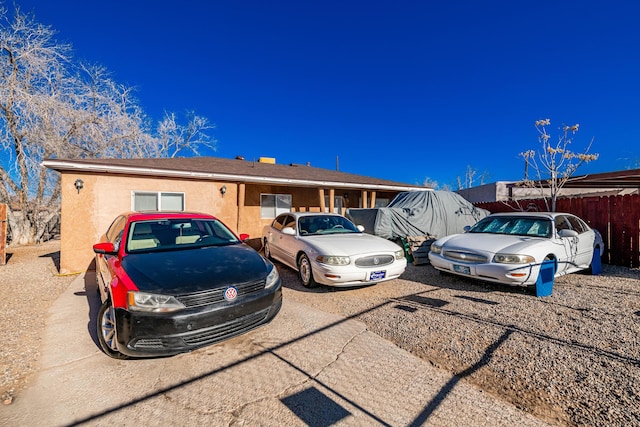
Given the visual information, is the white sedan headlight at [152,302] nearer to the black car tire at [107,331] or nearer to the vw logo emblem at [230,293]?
the vw logo emblem at [230,293]

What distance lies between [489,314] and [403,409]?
8.80 ft

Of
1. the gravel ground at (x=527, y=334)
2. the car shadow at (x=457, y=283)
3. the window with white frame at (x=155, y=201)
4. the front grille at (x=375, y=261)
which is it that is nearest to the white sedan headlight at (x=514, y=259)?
the gravel ground at (x=527, y=334)

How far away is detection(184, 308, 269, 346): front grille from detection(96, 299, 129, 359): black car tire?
90 centimetres

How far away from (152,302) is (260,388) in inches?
52.4

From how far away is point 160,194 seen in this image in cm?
859

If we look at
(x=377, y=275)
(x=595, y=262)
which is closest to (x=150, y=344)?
(x=377, y=275)

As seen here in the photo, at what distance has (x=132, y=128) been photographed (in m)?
19.6

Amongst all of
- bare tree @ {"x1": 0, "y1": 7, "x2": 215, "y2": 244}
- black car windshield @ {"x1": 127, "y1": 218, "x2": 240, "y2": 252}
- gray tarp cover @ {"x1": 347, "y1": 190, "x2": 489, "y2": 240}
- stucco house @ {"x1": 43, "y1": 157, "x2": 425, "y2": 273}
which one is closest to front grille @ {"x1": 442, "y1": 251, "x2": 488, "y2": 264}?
gray tarp cover @ {"x1": 347, "y1": 190, "x2": 489, "y2": 240}

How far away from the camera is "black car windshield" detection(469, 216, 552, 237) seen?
5850 mm

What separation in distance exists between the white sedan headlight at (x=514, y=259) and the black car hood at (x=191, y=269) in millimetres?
4163

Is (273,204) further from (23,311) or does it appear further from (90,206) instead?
(23,311)

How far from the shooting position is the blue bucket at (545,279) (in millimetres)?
4897

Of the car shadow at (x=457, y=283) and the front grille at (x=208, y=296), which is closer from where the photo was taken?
the front grille at (x=208, y=296)

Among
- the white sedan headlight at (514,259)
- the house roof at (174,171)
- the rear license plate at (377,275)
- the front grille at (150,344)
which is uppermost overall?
the house roof at (174,171)
